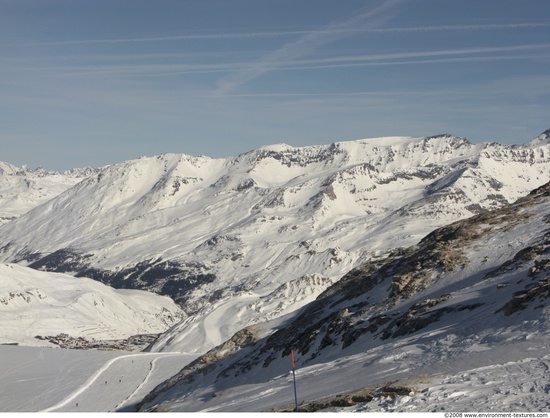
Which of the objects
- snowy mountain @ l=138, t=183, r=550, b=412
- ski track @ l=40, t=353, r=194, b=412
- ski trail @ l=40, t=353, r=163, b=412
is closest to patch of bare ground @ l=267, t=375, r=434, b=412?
snowy mountain @ l=138, t=183, r=550, b=412

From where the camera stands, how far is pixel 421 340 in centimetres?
3419

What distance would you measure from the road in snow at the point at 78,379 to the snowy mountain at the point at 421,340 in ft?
66.4

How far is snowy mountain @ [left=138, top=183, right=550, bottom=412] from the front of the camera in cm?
2378

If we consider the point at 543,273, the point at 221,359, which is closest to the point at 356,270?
the point at 221,359

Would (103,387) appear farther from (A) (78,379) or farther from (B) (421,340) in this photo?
(B) (421,340)

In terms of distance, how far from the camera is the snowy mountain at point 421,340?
23781 mm

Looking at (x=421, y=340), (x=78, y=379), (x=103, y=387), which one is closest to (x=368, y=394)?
(x=421, y=340)

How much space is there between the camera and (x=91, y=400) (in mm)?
81375

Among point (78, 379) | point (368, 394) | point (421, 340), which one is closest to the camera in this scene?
point (368, 394)

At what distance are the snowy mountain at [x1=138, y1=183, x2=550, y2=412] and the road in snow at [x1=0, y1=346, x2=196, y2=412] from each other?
66.4 ft

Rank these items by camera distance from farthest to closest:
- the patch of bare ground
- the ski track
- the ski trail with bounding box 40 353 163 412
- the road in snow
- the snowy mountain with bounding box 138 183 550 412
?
1. the road in snow
2. the ski trail with bounding box 40 353 163 412
3. the ski track
4. the patch of bare ground
5. the snowy mountain with bounding box 138 183 550 412

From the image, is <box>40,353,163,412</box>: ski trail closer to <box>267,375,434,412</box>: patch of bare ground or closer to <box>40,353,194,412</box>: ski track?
<box>40,353,194,412</box>: ski track

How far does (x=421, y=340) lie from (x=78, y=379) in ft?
258

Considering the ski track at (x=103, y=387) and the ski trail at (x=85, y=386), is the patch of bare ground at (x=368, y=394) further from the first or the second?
A: the ski trail at (x=85, y=386)
